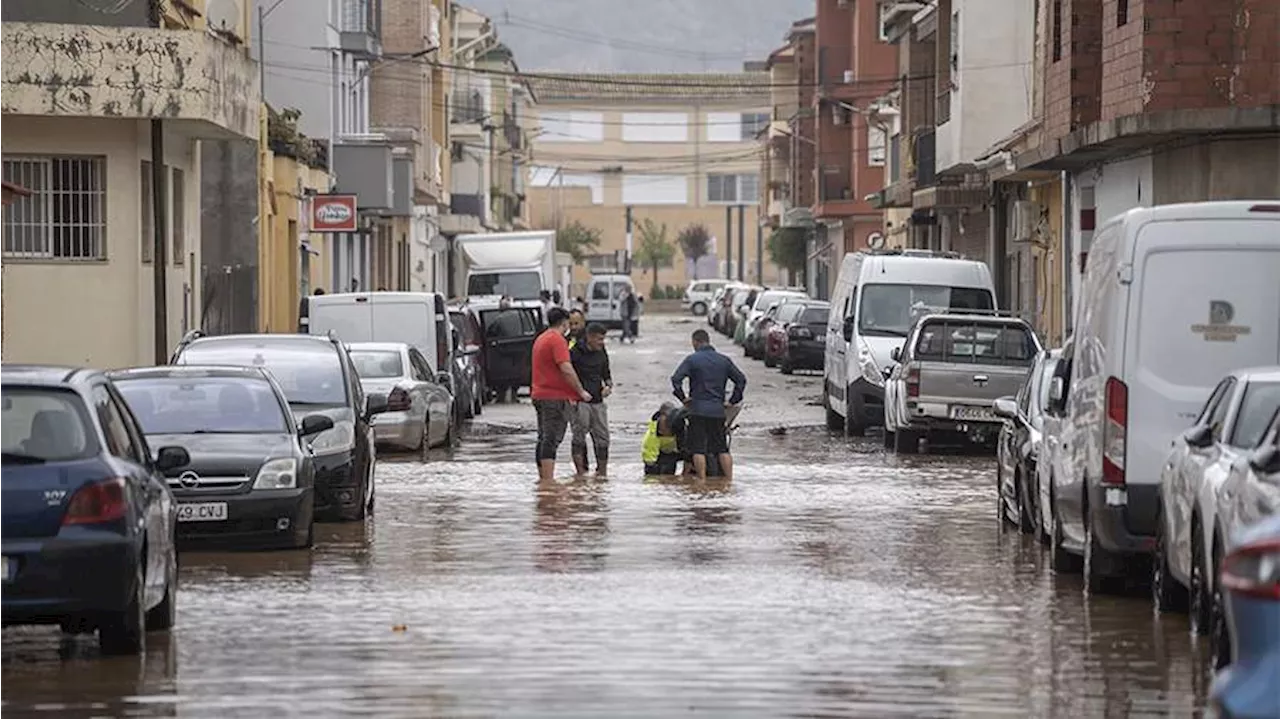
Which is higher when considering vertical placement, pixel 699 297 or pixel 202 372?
pixel 202 372

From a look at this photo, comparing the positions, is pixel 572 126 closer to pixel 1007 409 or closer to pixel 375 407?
pixel 375 407

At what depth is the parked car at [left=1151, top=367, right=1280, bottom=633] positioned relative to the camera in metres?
14.0

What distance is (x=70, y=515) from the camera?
1334 centimetres

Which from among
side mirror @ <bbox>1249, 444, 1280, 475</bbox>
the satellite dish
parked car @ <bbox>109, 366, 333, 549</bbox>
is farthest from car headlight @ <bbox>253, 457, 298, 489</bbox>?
the satellite dish

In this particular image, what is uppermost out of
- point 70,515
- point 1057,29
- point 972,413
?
point 1057,29

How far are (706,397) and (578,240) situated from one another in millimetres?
130692

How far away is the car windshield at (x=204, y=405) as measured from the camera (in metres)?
19.9

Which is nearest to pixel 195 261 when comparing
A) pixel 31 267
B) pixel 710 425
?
pixel 31 267

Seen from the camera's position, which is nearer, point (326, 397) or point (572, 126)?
point (326, 397)

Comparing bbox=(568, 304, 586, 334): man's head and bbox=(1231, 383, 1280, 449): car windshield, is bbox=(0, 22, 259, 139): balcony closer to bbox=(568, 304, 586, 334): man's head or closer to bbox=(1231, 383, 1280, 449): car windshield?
bbox=(568, 304, 586, 334): man's head

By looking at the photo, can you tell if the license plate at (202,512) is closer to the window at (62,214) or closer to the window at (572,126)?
the window at (62,214)

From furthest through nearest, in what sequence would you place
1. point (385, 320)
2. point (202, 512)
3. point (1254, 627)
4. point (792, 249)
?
point (792, 249)
point (385, 320)
point (202, 512)
point (1254, 627)

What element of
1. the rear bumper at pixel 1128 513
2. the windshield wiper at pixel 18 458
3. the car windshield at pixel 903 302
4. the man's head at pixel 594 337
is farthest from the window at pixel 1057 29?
the windshield wiper at pixel 18 458

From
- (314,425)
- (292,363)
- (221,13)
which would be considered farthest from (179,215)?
(314,425)
